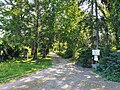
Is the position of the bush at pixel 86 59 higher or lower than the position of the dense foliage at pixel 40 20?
lower

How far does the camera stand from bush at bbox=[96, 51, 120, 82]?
12.6 metres

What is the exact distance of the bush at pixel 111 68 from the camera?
12617 millimetres

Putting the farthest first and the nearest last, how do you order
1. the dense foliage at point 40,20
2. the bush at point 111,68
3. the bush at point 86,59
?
1. the dense foliage at point 40,20
2. the bush at point 86,59
3. the bush at point 111,68

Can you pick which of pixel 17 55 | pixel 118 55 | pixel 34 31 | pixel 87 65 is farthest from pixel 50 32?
pixel 118 55

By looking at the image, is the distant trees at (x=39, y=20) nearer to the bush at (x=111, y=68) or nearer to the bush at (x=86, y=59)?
the bush at (x=86, y=59)

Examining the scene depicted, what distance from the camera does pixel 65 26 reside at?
25.4 m

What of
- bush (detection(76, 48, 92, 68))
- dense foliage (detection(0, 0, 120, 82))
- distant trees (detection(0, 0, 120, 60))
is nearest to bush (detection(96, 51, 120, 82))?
bush (detection(76, 48, 92, 68))

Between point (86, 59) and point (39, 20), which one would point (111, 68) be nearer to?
point (86, 59)

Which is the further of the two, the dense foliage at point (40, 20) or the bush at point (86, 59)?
the dense foliage at point (40, 20)

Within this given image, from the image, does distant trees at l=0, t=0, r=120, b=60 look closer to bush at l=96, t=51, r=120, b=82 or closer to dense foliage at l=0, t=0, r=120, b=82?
dense foliage at l=0, t=0, r=120, b=82

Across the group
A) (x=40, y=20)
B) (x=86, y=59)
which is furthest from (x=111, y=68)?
(x=40, y=20)

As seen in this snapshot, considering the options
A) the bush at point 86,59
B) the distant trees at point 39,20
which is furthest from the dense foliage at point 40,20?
the bush at point 86,59

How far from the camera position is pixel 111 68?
1363cm

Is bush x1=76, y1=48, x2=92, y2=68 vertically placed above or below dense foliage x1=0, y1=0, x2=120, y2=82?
below
